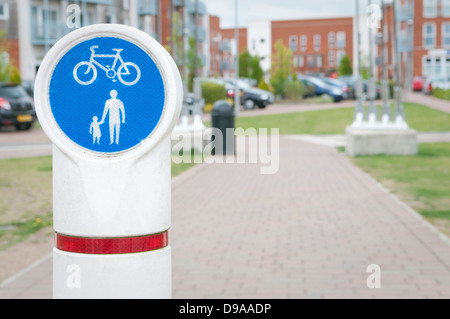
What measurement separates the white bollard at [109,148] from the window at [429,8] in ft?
219

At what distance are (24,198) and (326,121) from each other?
20.3m

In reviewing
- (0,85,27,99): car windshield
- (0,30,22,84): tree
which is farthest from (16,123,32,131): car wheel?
(0,30,22,84): tree

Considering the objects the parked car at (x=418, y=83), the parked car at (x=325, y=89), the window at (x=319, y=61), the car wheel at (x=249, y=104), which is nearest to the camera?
the car wheel at (x=249, y=104)

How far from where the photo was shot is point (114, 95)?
2594 millimetres

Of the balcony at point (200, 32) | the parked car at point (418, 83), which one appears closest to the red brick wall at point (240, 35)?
the balcony at point (200, 32)

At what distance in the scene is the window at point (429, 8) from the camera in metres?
65.8

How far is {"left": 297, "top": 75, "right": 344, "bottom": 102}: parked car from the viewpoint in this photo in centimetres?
4603

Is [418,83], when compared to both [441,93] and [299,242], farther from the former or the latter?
[299,242]

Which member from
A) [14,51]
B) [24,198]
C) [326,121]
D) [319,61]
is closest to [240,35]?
[319,61]

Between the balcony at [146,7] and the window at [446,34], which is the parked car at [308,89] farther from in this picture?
the window at [446,34]

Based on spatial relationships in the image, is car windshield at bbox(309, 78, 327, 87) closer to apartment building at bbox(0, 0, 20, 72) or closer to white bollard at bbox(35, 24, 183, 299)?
apartment building at bbox(0, 0, 20, 72)
